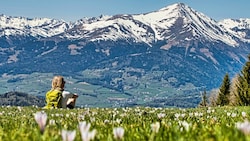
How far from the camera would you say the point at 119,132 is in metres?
3.81

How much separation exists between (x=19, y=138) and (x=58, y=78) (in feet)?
59.6

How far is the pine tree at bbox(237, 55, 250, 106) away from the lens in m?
88.3

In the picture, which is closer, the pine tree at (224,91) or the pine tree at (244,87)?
the pine tree at (244,87)

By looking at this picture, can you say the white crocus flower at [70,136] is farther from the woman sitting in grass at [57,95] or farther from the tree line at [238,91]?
the tree line at [238,91]

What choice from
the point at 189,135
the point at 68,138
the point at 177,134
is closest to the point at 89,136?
the point at 68,138

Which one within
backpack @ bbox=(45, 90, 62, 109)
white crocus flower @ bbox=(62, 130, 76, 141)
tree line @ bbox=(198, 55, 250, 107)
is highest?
tree line @ bbox=(198, 55, 250, 107)

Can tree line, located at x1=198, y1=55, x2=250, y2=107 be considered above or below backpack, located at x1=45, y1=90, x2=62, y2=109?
above

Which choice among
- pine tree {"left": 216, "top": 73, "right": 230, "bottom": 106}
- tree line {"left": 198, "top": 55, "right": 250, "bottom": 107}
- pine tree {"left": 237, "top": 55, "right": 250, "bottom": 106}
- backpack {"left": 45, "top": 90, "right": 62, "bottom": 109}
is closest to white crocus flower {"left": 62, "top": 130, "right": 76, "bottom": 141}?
backpack {"left": 45, "top": 90, "right": 62, "bottom": 109}

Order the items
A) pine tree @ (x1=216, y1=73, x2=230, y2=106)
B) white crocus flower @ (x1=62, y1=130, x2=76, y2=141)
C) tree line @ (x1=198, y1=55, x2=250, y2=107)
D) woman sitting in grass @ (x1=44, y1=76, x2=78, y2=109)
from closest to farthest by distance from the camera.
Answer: white crocus flower @ (x1=62, y1=130, x2=76, y2=141), woman sitting in grass @ (x1=44, y1=76, x2=78, y2=109), tree line @ (x1=198, y1=55, x2=250, y2=107), pine tree @ (x1=216, y1=73, x2=230, y2=106)

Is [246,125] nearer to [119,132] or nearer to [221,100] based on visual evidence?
[119,132]

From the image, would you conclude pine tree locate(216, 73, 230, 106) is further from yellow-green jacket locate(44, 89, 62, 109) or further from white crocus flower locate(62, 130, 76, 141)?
white crocus flower locate(62, 130, 76, 141)

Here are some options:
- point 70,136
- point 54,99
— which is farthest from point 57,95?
point 70,136

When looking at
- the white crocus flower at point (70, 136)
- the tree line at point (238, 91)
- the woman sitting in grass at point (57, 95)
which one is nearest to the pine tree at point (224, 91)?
the tree line at point (238, 91)

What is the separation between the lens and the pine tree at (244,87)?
88.3 meters
